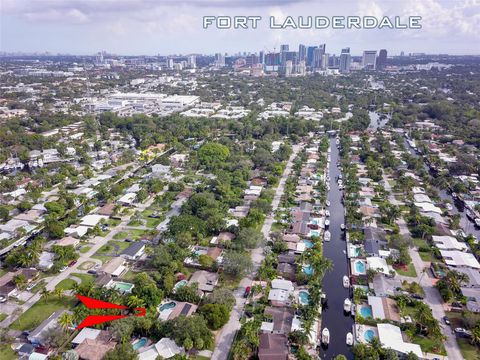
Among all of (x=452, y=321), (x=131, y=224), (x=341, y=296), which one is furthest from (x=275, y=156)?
(x=452, y=321)

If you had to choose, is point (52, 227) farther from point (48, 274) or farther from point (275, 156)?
point (275, 156)

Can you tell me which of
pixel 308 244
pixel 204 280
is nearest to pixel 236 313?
pixel 204 280

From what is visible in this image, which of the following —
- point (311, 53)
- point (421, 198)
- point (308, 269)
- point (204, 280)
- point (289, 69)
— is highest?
point (311, 53)

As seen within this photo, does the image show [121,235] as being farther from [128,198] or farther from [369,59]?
[369,59]

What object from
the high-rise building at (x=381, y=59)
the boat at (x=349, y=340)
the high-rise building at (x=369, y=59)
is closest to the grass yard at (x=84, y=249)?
the boat at (x=349, y=340)

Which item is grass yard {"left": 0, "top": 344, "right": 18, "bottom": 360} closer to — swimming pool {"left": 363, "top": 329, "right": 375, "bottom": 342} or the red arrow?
the red arrow

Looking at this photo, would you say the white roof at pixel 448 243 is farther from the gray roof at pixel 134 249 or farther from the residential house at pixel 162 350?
the gray roof at pixel 134 249

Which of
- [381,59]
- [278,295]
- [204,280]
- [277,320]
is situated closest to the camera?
[277,320]
